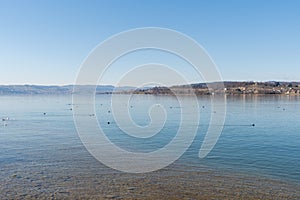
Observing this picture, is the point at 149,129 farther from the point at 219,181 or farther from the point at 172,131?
the point at 219,181

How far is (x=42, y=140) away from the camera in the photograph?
32969 mm

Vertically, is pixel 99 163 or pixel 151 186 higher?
pixel 99 163

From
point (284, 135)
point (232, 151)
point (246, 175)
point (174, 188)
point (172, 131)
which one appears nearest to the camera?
point (174, 188)

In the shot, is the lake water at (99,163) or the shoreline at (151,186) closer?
the shoreline at (151,186)

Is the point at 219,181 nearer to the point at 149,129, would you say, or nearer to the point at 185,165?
the point at 185,165

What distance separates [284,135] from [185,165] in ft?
65.7

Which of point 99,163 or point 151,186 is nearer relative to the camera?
point 151,186

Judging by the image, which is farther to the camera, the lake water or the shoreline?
the lake water

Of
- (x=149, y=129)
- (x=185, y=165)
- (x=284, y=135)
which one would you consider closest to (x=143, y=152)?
(x=185, y=165)

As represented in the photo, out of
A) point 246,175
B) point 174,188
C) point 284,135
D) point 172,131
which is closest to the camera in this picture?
point 174,188

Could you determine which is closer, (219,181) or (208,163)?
(219,181)

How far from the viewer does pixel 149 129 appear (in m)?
42.4

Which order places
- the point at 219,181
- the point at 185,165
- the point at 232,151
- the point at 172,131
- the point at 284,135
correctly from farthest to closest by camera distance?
1. the point at 172,131
2. the point at 284,135
3. the point at 232,151
4. the point at 185,165
5. the point at 219,181

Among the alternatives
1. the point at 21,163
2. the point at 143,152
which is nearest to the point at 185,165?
the point at 143,152
